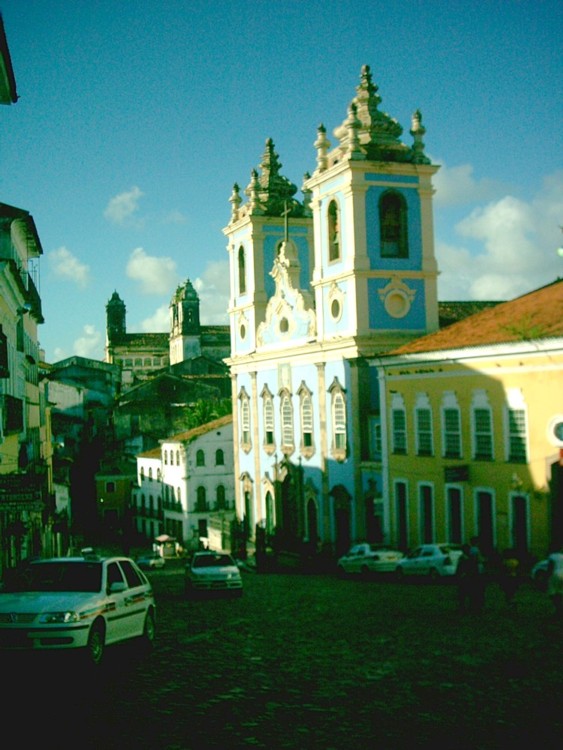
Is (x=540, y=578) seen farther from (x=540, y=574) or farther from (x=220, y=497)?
(x=220, y=497)

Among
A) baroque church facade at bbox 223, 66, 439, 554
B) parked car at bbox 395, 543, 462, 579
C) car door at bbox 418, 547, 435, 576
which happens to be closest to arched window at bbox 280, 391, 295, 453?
baroque church facade at bbox 223, 66, 439, 554

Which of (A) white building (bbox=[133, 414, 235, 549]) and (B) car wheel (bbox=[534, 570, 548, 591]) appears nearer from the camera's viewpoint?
(B) car wheel (bbox=[534, 570, 548, 591])

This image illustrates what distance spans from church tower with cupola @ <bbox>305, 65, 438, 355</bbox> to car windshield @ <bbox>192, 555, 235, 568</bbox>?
50.3ft

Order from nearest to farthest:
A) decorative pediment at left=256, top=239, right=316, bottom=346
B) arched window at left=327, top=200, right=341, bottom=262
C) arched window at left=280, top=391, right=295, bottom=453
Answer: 1. arched window at left=327, top=200, right=341, bottom=262
2. decorative pediment at left=256, top=239, right=316, bottom=346
3. arched window at left=280, top=391, right=295, bottom=453

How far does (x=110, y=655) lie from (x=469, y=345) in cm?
2046

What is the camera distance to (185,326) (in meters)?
131

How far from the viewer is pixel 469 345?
102ft

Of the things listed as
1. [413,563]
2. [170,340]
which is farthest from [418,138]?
[170,340]

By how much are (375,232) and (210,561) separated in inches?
740

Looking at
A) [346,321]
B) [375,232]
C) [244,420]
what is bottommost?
[244,420]

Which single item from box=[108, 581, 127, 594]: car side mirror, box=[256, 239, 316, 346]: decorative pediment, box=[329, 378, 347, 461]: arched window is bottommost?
box=[108, 581, 127, 594]: car side mirror

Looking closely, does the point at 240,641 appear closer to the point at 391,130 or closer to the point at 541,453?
the point at 541,453

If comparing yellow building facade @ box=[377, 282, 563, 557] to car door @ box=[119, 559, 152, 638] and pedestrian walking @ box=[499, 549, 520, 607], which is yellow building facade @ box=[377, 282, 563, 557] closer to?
pedestrian walking @ box=[499, 549, 520, 607]

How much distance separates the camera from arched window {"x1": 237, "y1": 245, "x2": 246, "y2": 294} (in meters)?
52.8
